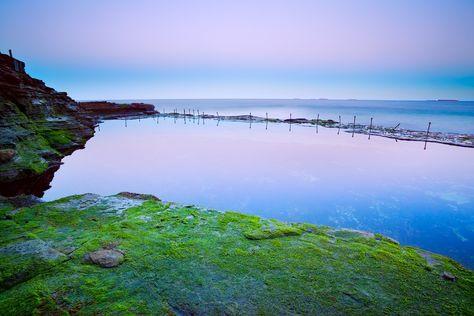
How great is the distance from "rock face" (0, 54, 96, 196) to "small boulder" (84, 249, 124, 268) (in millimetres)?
9085

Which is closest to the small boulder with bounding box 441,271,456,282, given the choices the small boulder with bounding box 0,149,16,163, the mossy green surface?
the mossy green surface

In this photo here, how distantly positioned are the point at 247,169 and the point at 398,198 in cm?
1071

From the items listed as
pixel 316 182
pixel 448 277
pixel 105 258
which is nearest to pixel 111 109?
pixel 316 182

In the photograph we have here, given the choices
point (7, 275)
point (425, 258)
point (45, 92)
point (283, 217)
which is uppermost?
point (45, 92)

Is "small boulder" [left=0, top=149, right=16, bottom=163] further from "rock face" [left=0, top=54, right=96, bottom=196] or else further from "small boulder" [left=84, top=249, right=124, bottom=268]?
"small boulder" [left=84, top=249, right=124, bottom=268]

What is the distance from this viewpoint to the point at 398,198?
1522 centimetres

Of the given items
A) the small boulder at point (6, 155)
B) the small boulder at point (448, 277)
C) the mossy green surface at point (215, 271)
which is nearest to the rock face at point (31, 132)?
the small boulder at point (6, 155)

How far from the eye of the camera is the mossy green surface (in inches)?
198

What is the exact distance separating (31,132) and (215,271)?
18.7 meters

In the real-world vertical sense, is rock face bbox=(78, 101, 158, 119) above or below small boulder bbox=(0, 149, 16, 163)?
above

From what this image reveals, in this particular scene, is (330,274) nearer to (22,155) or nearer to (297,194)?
(297,194)

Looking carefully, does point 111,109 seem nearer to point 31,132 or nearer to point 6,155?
point 31,132

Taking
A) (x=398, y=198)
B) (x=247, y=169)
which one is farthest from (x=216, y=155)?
(x=398, y=198)

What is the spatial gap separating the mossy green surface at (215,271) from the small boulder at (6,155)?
5.23 meters
